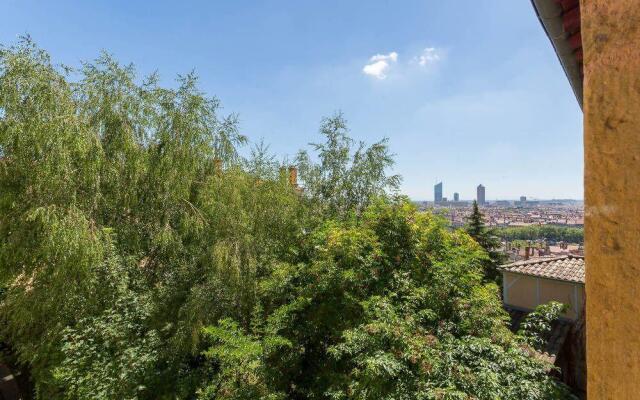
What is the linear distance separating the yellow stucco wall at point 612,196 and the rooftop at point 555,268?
1306 cm

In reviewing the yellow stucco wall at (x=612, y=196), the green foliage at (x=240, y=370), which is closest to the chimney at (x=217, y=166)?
the green foliage at (x=240, y=370)

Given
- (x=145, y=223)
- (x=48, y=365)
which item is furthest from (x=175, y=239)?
(x=48, y=365)

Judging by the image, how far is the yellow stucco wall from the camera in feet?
2.71

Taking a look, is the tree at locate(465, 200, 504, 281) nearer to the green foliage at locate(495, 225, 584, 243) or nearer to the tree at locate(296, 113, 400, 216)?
the tree at locate(296, 113, 400, 216)

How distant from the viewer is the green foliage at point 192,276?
467 centimetres

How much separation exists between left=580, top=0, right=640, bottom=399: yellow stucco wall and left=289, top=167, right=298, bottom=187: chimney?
9.12 metres

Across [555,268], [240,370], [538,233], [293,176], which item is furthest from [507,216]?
[240,370]

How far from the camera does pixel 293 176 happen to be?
10.4 m

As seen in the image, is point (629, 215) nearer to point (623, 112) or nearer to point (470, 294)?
point (623, 112)

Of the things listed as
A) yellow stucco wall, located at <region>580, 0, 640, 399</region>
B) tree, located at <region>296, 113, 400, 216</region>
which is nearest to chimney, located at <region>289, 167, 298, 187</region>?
tree, located at <region>296, 113, 400, 216</region>

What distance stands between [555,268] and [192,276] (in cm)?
1298

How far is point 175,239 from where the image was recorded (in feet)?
25.1

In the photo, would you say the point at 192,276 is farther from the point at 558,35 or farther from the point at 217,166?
the point at 558,35

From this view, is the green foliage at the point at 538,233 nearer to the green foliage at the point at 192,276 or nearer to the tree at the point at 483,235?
the tree at the point at 483,235
